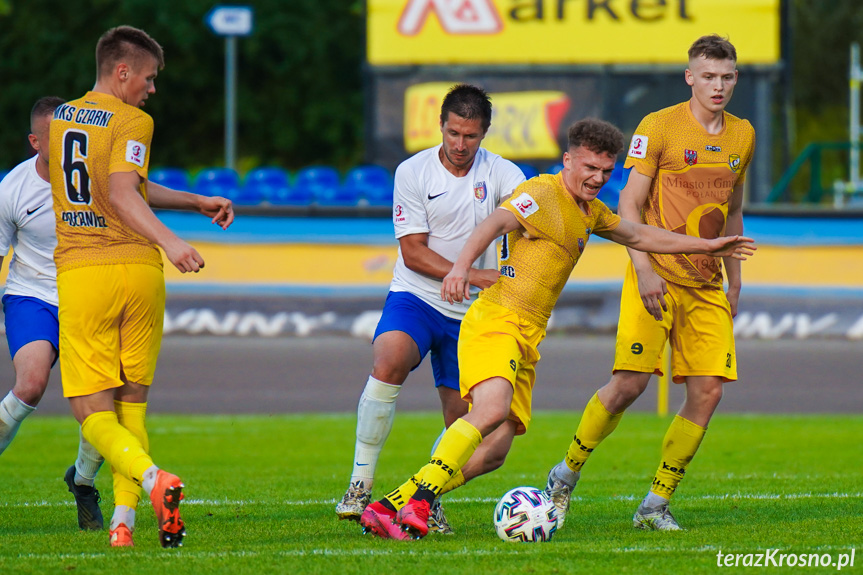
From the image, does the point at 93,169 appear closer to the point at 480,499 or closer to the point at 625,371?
the point at 625,371

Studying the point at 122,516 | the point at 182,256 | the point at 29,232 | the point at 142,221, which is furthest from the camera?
the point at 29,232

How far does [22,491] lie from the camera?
25.7 feet

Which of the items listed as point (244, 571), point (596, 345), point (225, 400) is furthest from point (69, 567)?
point (596, 345)

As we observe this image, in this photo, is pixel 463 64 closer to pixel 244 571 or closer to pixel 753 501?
pixel 753 501

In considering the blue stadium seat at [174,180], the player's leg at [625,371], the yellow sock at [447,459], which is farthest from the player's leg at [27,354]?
the blue stadium seat at [174,180]

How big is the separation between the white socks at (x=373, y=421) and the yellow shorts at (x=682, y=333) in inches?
48.9

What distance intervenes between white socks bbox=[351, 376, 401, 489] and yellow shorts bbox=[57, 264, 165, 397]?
1.36 m

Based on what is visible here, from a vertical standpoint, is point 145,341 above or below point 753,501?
above

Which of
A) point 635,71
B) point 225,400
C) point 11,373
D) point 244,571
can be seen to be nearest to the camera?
point 244,571

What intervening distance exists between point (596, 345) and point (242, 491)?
976 cm

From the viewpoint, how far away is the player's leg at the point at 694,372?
6.36 m

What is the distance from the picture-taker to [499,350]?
5855mm

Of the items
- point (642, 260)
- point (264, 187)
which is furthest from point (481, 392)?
point (264, 187)

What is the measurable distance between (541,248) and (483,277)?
0.32 meters
